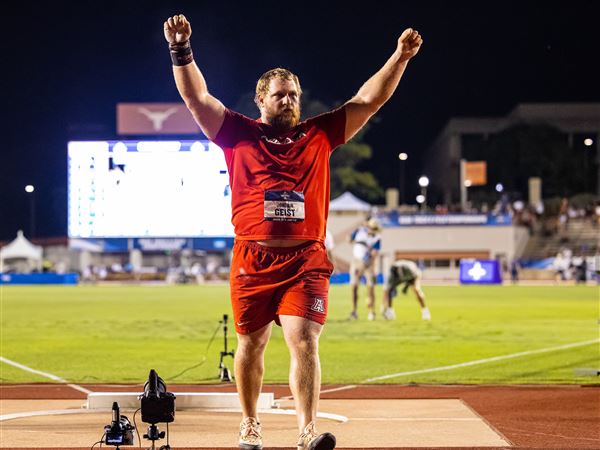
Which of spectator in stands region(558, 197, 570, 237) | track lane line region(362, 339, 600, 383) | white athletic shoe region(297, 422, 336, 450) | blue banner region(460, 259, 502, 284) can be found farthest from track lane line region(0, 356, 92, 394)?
spectator in stands region(558, 197, 570, 237)

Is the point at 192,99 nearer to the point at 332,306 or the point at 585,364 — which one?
the point at 585,364

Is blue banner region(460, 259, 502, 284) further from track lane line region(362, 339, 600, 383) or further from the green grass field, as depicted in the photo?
track lane line region(362, 339, 600, 383)

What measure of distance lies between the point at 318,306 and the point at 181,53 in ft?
5.61

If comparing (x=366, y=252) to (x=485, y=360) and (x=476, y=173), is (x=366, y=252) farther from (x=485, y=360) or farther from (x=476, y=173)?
(x=476, y=173)

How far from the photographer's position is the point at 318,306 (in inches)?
Answer: 245

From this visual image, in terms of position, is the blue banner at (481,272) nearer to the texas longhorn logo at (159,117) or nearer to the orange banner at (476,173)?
the orange banner at (476,173)

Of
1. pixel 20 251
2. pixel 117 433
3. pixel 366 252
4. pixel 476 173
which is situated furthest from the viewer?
pixel 476 173

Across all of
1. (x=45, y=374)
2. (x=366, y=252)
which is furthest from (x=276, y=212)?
(x=366, y=252)

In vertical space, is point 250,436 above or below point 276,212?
below

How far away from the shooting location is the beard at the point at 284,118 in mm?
6434

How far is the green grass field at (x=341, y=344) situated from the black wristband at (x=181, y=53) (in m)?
6.89

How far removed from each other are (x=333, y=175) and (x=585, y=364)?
254ft

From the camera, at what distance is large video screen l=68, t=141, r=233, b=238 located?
10.8 metres

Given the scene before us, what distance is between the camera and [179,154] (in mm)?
10984
